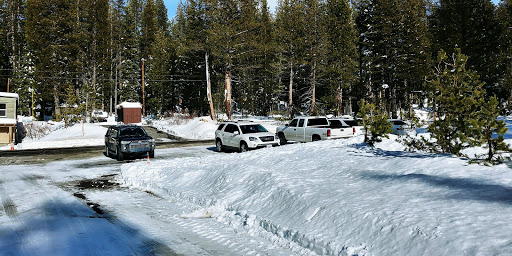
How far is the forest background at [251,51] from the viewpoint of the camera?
3557 cm

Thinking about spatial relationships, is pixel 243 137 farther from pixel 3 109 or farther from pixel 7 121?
pixel 3 109

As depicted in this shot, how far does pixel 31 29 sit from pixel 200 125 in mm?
32273

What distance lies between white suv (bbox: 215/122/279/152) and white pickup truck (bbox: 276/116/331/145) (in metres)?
1.76

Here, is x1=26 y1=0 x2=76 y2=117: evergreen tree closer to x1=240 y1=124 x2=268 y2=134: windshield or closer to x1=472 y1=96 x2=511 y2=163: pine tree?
x1=240 y1=124 x2=268 y2=134: windshield

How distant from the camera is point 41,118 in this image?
2124 inches

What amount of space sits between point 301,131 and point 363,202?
12420 millimetres

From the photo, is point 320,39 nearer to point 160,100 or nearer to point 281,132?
point 281,132

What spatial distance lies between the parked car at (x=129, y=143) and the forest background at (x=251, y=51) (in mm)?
19183

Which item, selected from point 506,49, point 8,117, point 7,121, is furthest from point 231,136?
point 506,49

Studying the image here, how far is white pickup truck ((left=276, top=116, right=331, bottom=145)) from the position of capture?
17359 millimetres

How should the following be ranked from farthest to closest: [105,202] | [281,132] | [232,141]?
1. [281,132]
2. [232,141]
3. [105,202]

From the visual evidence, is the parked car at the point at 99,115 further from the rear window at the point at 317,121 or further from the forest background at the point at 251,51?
the rear window at the point at 317,121

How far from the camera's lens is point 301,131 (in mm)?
18344

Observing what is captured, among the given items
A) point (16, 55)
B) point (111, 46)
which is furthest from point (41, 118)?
point (111, 46)
